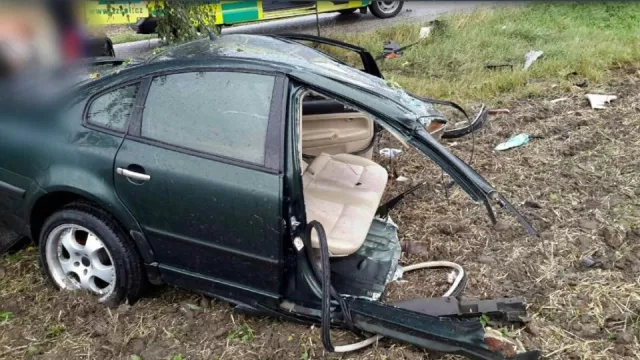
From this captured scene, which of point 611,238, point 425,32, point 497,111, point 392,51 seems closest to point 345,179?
point 611,238

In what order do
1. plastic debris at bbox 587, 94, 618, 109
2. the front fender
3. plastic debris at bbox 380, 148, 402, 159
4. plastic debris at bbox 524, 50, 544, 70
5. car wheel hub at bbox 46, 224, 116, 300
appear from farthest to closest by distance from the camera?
plastic debris at bbox 524, 50, 544, 70 → plastic debris at bbox 587, 94, 618, 109 → plastic debris at bbox 380, 148, 402, 159 → car wheel hub at bbox 46, 224, 116, 300 → the front fender

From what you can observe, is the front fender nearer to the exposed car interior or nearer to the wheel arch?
the wheel arch

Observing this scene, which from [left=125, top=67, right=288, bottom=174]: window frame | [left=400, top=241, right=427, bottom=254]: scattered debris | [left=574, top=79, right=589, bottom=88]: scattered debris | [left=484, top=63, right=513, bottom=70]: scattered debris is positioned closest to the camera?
[left=125, top=67, right=288, bottom=174]: window frame

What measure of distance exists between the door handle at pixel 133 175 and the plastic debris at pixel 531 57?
576 cm

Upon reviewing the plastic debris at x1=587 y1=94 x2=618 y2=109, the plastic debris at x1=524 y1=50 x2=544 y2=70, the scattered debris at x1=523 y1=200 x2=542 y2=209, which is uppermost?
the plastic debris at x1=524 y1=50 x2=544 y2=70

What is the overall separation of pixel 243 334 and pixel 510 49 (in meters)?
6.46

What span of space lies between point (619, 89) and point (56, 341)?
19.5 ft

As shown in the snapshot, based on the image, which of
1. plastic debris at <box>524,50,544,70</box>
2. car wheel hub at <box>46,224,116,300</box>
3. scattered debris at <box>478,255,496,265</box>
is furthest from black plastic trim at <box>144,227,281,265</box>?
plastic debris at <box>524,50,544,70</box>

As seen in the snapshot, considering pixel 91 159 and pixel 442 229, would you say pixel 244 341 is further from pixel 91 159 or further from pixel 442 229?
pixel 442 229

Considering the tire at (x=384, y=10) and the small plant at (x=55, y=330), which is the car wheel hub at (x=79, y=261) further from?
the tire at (x=384, y=10)

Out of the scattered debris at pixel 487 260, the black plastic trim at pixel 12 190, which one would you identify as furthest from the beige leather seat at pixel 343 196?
the black plastic trim at pixel 12 190

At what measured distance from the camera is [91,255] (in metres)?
3.21

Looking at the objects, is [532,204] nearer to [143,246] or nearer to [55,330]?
[143,246]

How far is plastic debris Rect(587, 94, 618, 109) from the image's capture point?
588cm
